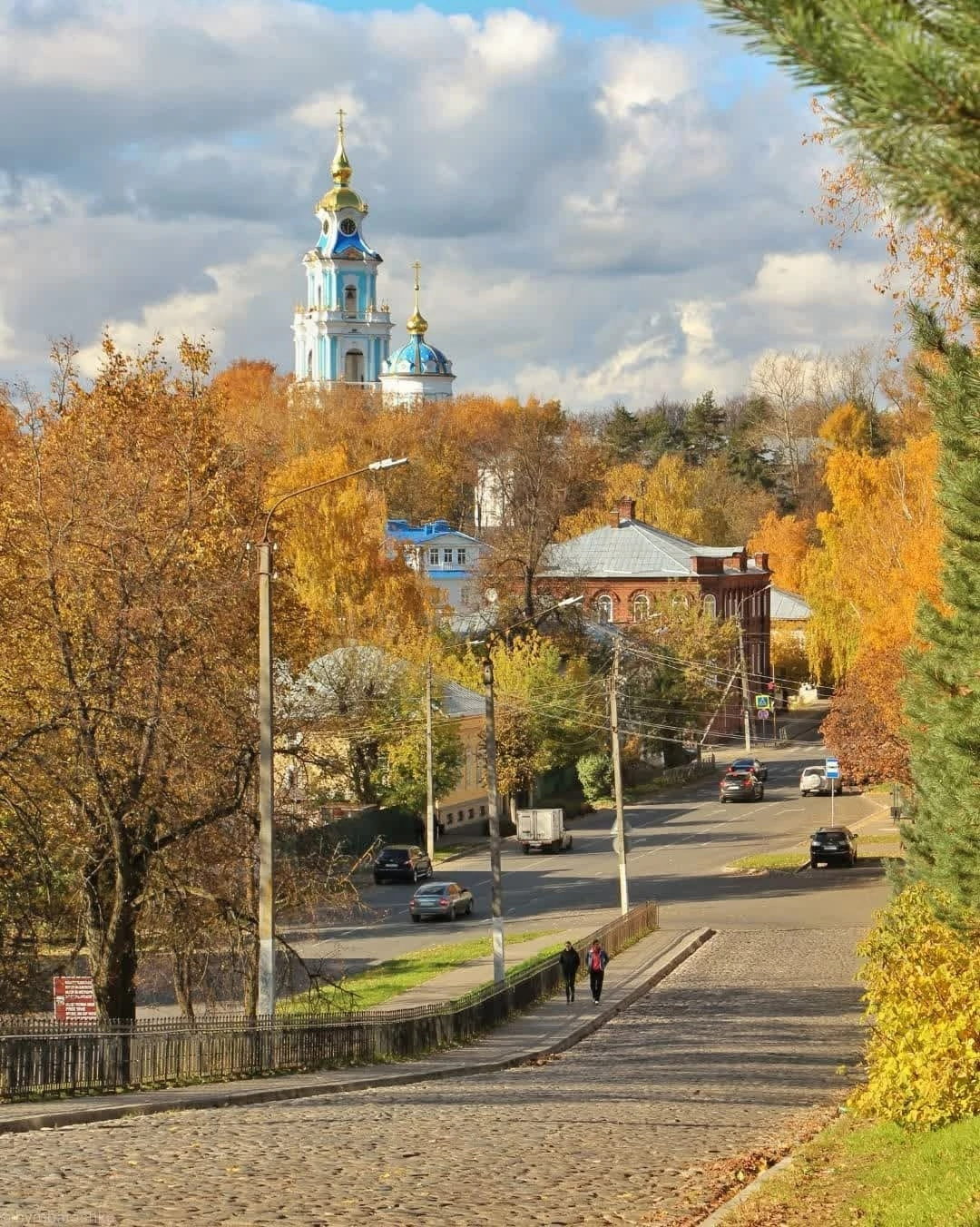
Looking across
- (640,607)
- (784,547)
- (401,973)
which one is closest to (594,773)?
(640,607)

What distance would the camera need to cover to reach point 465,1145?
16.3 m

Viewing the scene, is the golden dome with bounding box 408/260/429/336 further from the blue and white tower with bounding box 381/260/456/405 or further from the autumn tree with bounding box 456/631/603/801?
the autumn tree with bounding box 456/631/603/801

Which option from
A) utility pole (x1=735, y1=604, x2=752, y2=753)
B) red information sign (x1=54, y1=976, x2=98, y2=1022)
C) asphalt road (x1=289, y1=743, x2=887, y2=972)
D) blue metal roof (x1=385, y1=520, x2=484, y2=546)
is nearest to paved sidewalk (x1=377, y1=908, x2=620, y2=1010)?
asphalt road (x1=289, y1=743, x2=887, y2=972)

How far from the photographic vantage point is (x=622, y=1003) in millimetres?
31062

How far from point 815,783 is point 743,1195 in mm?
57995

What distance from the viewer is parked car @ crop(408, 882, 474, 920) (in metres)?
45.3

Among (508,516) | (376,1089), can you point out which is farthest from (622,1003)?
(508,516)

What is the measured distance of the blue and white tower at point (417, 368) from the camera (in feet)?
505

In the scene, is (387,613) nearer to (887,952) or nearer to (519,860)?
(519,860)

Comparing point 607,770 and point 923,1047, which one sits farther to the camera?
point 607,770

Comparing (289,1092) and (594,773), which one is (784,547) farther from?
(289,1092)

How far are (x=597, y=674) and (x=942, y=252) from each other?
164 ft

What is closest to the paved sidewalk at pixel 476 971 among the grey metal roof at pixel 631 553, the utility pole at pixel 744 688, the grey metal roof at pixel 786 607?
the utility pole at pixel 744 688

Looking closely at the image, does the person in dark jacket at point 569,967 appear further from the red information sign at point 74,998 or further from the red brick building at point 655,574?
the red brick building at point 655,574
